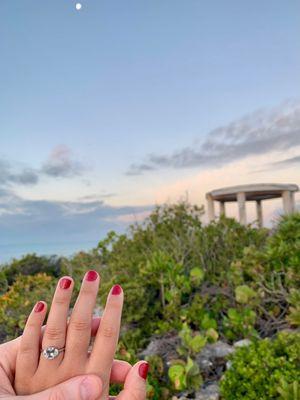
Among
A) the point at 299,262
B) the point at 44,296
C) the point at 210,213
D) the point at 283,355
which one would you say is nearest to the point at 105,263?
the point at 44,296

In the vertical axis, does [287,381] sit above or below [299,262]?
below

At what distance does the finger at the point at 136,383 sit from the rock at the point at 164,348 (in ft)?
10.2

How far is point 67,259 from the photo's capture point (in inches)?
372

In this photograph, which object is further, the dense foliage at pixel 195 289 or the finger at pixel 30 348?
the dense foliage at pixel 195 289

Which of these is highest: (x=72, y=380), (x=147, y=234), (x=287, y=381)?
(x=147, y=234)

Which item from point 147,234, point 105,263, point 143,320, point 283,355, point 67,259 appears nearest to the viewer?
point 283,355

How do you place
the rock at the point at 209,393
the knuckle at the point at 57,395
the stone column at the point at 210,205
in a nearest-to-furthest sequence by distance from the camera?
the knuckle at the point at 57,395 → the rock at the point at 209,393 → the stone column at the point at 210,205

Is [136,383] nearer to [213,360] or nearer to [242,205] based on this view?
[213,360]

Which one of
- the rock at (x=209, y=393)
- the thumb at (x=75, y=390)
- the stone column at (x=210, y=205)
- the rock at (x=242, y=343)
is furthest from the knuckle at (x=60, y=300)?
the stone column at (x=210, y=205)

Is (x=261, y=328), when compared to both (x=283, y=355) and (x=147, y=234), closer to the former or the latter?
(x=283, y=355)

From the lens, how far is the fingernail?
157cm

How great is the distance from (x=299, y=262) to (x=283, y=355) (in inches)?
57.8

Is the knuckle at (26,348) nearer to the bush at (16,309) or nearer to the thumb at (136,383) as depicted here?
the thumb at (136,383)

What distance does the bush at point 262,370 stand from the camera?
3674 mm
